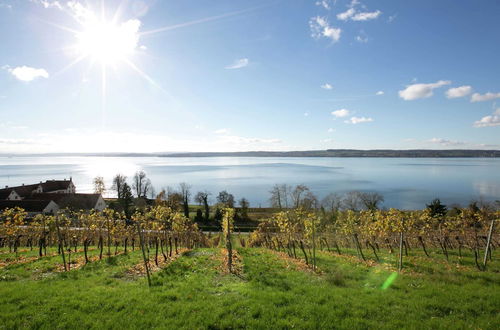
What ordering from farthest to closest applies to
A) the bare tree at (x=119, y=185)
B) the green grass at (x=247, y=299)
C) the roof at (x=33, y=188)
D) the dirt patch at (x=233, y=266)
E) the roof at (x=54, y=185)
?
the roof at (x=54, y=185), the bare tree at (x=119, y=185), the roof at (x=33, y=188), the dirt patch at (x=233, y=266), the green grass at (x=247, y=299)

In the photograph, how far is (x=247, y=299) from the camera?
7.71m

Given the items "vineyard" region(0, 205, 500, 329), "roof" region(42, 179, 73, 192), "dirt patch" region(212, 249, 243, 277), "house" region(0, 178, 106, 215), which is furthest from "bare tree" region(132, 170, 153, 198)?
"vineyard" region(0, 205, 500, 329)

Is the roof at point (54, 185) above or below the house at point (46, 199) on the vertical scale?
above

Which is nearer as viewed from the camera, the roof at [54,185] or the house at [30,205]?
the house at [30,205]

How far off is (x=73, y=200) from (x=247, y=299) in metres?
54.4

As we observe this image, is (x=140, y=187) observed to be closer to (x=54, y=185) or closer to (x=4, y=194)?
(x=54, y=185)

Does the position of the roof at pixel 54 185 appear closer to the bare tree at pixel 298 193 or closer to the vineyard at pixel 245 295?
the bare tree at pixel 298 193

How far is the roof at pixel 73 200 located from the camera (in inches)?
1929

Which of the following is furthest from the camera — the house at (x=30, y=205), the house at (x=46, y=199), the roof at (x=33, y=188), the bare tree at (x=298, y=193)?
the roof at (x=33, y=188)

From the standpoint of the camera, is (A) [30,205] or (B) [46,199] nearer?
(A) [30,205]

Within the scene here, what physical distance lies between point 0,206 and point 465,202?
99482mm

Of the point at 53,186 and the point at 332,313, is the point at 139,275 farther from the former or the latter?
the point at 53,186

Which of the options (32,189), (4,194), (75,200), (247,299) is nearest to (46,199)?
(75,200)

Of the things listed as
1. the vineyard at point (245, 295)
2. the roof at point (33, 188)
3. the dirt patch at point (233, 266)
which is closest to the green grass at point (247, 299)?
the vineyard at point (245, 295)
